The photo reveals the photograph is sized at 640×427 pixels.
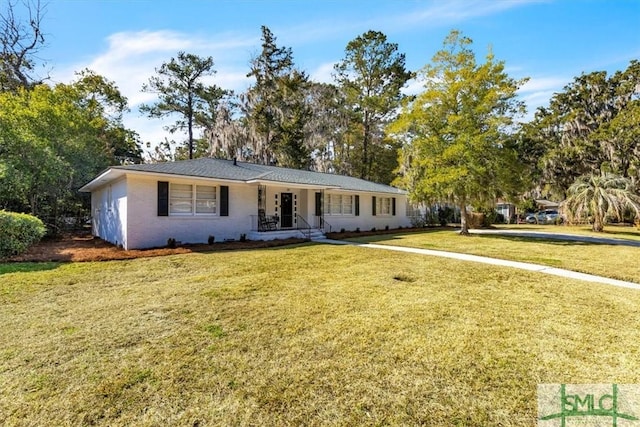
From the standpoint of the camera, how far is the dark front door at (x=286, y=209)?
1623 centimetres

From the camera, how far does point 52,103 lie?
15.9 metres

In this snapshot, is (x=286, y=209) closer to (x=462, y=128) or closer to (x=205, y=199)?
(x=205, y=199)

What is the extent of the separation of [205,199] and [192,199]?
54 centimetres

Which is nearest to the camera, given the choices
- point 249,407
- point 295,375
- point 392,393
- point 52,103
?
point 249,407

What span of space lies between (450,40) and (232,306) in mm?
17405

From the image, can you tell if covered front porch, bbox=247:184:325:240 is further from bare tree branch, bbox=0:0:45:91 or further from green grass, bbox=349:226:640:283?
bare tree branch, bbox=0:0:45:91

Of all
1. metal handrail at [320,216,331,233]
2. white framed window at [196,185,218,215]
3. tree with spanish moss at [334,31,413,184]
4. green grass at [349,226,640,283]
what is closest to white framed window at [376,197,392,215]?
metal handrail at [320,216,331,233]

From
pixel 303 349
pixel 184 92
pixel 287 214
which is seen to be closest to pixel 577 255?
pixel 303 349

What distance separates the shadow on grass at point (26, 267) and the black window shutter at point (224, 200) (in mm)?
5752

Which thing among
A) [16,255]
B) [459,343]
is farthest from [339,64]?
[459,343]

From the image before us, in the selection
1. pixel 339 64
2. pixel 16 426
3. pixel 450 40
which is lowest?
pixel 16 426

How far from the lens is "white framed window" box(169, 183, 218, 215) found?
12.2 metres

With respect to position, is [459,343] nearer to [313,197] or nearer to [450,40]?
[313,197]

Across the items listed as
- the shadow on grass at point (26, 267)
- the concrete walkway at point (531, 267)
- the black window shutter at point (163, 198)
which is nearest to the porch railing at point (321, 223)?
the concrete walkway at point (531, 267)
